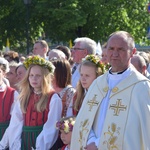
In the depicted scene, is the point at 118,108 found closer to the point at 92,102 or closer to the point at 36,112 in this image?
the point at 92,102

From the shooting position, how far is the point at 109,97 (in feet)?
14.9

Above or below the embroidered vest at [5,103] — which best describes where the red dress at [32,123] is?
below

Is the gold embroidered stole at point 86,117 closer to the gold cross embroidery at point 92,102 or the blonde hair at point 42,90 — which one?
the gold cross embroidery at point 92,102

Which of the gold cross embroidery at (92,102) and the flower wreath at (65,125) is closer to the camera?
the gold cross embroidery at (92,102)

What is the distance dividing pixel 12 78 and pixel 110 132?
377 cm

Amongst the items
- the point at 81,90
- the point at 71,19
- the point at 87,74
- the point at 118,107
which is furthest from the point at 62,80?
the point at 71,19

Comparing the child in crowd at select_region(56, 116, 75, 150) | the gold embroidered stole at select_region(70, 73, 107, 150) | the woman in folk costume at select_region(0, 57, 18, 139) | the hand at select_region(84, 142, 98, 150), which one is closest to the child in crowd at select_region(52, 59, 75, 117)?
the woman in folk costume at select_region(0, 57, 18, 139)

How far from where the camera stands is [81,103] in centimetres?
575

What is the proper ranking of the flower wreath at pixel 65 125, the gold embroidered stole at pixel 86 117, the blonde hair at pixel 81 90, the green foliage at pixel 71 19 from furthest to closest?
the green foliage at pixel 71 19 → the blonde hair at pixel 81 90 → the flower wreath at pixel 65 125 → the gold embroidered stole at pixel 86 117

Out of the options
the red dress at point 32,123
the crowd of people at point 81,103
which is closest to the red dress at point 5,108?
the crowd of people at point 81,103

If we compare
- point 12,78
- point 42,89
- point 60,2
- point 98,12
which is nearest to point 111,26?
point 98,12

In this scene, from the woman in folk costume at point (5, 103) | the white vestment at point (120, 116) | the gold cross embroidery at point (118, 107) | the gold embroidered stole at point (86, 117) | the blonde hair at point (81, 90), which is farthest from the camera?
the woman in folk costume at point (5, 103)

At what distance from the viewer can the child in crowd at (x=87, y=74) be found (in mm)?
5719

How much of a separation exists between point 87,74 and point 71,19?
18.2 meters
